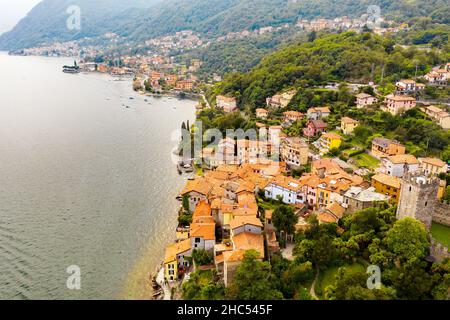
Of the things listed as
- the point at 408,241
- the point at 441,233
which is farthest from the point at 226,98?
the point at 408,241

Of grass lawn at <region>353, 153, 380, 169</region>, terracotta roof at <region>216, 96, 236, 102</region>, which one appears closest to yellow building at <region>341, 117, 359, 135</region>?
grass lawn at <region>353, 153, 380, 169</region>

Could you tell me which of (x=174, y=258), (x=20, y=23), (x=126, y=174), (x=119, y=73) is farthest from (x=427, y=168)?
(x=20, y=23)

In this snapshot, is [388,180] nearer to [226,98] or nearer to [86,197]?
[86,197]

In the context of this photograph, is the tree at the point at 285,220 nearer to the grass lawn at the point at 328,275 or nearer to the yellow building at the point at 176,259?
the grass lawn at the point at 328,275

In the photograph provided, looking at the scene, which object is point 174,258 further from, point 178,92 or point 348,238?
point 178,92

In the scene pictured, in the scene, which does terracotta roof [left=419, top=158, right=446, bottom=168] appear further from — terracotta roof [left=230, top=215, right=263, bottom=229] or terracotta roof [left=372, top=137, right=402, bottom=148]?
terracotta roof [left=230, top=215, right=263, bottom=229]

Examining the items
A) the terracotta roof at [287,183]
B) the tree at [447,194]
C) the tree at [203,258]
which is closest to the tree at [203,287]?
the tree at [203,258]
